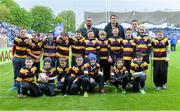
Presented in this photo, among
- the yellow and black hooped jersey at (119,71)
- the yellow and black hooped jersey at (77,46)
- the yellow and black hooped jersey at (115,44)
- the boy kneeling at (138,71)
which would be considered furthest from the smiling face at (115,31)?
the yellow and black hooped jersey at (119,71)

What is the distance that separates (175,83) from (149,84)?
35.7 inches

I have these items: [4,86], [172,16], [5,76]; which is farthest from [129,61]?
[172,16]

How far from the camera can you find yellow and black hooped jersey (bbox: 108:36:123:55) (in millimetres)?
12336

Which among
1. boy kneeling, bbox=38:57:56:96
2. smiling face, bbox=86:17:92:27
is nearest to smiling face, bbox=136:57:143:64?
smiling face, bbox=86:17:92:27

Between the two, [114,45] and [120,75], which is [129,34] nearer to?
[114,45]

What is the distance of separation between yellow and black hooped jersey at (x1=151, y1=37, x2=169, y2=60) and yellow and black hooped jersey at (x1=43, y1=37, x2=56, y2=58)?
2.78m

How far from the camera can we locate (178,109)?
30.6ft

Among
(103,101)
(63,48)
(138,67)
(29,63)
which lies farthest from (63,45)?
(103,101)

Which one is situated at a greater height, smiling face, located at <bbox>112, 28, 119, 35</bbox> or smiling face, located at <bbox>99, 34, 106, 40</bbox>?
smiling face, located at <bbox>112, 28, 119, 35</bbox>

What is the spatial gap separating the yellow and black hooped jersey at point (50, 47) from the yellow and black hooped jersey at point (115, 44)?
1.58m

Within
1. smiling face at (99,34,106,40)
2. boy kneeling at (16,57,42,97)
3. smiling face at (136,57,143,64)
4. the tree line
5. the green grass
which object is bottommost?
the green grass

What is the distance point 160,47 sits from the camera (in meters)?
12.1

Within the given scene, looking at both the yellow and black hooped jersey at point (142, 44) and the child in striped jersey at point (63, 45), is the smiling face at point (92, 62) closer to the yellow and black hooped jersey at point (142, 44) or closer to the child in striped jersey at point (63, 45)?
the child in striped jersey at point (63, 45)

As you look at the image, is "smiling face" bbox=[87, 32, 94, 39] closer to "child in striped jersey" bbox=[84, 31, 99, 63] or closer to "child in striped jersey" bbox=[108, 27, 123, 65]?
"child in striped jersey" bbox=[84, 31, 99, 63]
